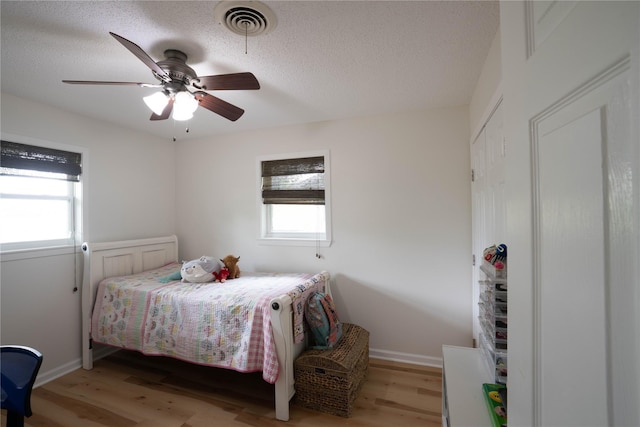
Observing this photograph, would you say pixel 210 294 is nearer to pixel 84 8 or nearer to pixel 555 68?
pixel 84 8

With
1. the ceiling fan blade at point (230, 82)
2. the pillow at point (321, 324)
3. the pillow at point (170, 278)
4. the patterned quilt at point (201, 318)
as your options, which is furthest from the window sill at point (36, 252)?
the pillow at point (321, 324)

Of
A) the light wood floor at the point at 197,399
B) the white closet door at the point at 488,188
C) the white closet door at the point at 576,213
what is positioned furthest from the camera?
the light wood floor at the point at 197,399

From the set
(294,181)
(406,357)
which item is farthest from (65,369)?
(406,357)

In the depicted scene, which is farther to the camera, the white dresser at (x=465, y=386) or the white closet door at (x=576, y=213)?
the white dresser at (x=465, y=386)

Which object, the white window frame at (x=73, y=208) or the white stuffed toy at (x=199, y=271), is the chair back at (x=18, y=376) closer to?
the white stuffed toy at (x=199, y=271)

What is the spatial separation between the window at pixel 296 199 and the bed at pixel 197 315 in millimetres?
498

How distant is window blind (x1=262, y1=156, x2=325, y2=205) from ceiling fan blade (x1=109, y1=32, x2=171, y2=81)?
1589mm

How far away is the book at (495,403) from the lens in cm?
100

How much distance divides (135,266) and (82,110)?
1.59 metres

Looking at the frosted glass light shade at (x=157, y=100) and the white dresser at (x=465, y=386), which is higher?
the frosted glass light shade at (x=157, y=100)

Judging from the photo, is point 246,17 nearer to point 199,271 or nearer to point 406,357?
point 199,271

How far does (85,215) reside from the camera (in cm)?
272

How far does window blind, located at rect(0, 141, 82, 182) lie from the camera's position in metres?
2.26

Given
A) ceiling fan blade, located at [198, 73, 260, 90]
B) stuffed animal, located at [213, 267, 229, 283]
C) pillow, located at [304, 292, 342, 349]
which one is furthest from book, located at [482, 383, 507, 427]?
stuffed animal, located at [213, 267, 229, 283]
